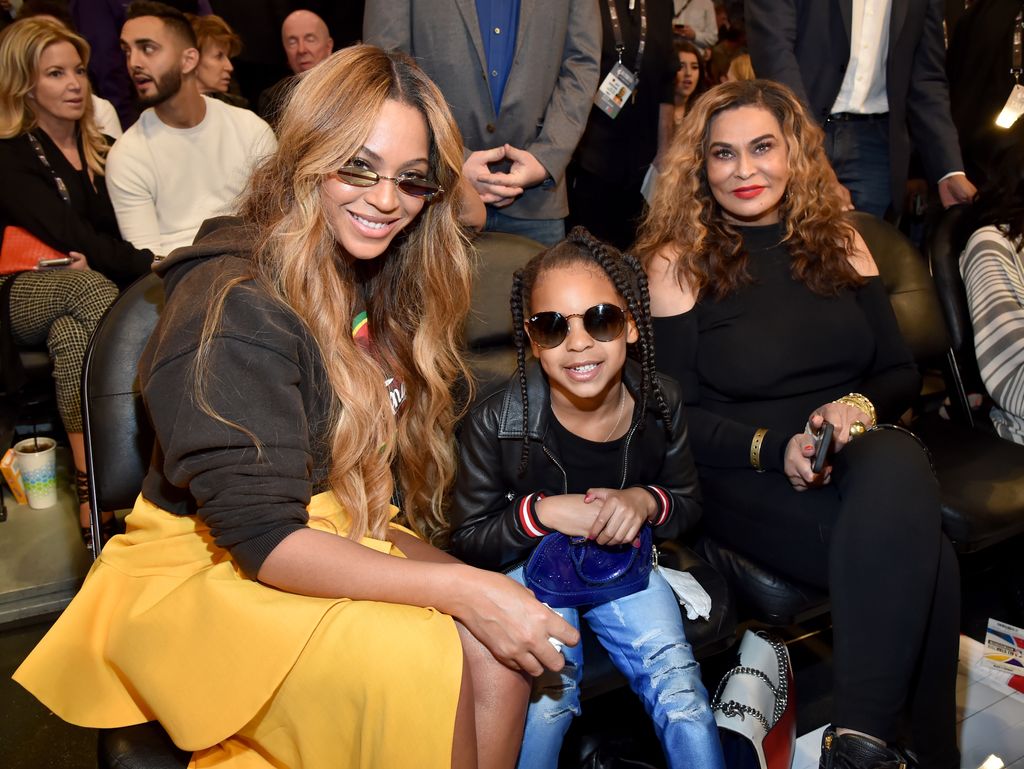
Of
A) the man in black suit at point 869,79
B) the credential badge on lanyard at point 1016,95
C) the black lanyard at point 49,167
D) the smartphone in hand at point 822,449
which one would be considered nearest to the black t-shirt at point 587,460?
the smartphone in hand at point 822,449

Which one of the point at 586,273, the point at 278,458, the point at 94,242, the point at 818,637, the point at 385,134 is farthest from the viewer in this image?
the point at 94,242

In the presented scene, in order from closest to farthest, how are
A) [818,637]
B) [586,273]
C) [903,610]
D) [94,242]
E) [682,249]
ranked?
[903,610]
[586,273]
[682,249]
[818,637]
[94,242]

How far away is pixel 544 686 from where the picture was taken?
1945 millimetres

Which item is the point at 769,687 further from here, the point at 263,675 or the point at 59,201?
the point at 59,201

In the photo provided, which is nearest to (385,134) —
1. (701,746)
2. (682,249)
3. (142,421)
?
(142,421)

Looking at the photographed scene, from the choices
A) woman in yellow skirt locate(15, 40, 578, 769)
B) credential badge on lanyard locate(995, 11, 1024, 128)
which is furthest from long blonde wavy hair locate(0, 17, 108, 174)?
credential badge on lanyard locate(995, 11, 1024, 128)

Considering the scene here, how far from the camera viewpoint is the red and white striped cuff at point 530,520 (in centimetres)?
208

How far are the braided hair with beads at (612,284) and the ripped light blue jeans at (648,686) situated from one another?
411mm

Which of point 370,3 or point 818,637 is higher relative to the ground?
point 370,3

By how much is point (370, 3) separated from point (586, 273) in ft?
5.08

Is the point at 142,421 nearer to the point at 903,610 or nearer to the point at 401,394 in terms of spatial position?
the point at 401,394

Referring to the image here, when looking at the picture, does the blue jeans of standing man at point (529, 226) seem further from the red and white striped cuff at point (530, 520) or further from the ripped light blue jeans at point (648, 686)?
the ripped light blue jeans at point (648, 686)

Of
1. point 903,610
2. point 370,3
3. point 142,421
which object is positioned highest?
point 370,3

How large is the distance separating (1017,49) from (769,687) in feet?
11.3
